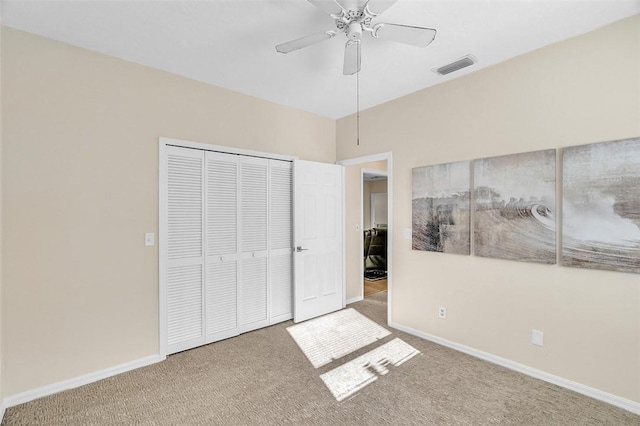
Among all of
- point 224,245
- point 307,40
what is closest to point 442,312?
point 224,245

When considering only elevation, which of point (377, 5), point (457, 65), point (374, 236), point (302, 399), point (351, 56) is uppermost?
point (457, 65)

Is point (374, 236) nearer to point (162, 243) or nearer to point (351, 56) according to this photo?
point (162, 243)

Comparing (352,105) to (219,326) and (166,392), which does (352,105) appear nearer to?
(219,326)

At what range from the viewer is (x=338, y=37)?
7.67 feet

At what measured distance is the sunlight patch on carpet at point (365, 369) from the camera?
2.38 meters

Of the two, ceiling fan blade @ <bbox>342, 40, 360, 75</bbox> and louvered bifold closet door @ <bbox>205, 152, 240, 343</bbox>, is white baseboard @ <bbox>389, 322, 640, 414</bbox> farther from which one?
ceiling fan blade @ <bbox>342, 40, 360, 75</bbox>

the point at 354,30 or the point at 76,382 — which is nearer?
the point at 354,30

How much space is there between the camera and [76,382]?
240 centimetres

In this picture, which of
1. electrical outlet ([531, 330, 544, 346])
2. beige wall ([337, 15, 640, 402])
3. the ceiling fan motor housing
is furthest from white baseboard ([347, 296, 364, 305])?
the ceiling fan motor housing

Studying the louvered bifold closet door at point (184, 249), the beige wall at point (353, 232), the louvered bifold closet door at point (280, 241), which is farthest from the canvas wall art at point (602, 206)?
the louvered bifold closet door at point (184, 249)

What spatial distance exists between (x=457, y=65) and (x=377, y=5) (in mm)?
1394

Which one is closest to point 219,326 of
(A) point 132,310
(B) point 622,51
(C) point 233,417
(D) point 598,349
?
(A) point 132,310

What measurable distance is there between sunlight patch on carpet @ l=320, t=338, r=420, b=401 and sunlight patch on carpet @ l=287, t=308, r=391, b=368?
0.58 ft

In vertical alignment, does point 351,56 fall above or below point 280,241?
above
